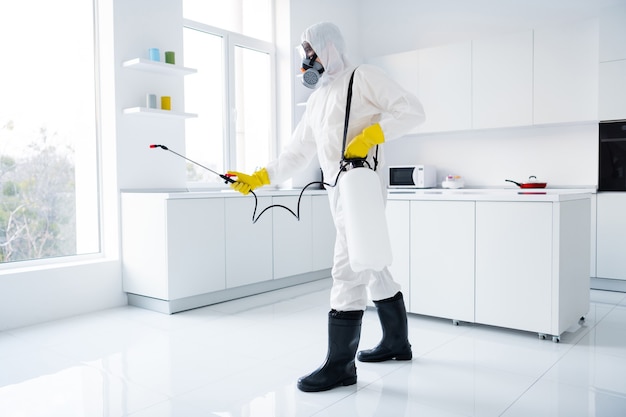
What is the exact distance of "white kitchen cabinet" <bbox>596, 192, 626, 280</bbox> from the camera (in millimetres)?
3975

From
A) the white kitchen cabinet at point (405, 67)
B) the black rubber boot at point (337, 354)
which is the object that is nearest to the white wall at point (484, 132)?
the white kitchen cabinet at point (405, 67)

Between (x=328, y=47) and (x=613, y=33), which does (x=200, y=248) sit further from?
(x=613, y=33)

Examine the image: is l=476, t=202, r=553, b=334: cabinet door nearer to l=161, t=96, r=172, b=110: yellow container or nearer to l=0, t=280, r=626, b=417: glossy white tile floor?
l=0, t=280, r=626, b=417: glossy white tile floor

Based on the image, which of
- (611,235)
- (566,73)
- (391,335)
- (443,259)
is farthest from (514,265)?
(566,73)

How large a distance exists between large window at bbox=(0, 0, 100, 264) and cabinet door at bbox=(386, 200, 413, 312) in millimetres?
2176

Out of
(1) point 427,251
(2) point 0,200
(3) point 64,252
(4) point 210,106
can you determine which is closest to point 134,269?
(3) point 64,252

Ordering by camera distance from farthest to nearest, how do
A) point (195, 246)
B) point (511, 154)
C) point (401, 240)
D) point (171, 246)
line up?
point (511, 154) < point (195, 246) < point (171, 246) < point (401, 240)

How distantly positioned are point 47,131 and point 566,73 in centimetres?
412

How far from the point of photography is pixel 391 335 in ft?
7.91

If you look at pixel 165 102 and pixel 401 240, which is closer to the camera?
pixel 401 240

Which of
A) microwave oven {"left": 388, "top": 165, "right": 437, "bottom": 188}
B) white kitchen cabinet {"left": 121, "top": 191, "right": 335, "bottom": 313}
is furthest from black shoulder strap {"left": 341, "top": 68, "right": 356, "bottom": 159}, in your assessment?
microwave oven {"left": 388, "top": 165, "right": 437, "bottom": 188}

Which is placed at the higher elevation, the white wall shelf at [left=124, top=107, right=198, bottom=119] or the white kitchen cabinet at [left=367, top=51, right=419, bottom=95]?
the white kitchen cabinet at [left=367, top=51, right=419, bottom=95]

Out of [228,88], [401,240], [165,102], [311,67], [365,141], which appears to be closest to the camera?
[365,141]

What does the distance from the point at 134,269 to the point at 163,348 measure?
1080 millimetres
